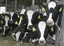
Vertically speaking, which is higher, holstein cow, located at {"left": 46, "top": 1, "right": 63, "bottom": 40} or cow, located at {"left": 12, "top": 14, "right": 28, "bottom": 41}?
holstein cow, located at {"left": 46, "top": 1, "right": 63, "bottom": 40}

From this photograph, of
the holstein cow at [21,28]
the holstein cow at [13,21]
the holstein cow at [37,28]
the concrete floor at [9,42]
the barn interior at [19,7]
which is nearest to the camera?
the holstein cow at [37,28]

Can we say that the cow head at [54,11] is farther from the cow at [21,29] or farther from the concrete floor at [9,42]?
the cow at [21,29]

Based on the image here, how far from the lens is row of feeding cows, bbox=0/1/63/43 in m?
3.78

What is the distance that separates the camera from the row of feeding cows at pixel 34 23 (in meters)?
3.78

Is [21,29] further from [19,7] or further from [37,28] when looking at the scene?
[19,7]

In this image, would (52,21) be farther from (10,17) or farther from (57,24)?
(10,17)

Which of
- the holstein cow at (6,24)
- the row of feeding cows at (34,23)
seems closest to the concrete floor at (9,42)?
the row of feeding cows at (34,23)

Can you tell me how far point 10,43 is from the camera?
434 centimetres

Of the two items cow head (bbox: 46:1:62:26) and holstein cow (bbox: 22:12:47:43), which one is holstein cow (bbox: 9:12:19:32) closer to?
holstein cow (bbox: 22:12:47:43)

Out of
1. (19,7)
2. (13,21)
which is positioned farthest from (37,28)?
(19,7)

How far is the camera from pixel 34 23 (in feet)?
14.0

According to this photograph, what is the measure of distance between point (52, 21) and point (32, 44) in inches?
26.7

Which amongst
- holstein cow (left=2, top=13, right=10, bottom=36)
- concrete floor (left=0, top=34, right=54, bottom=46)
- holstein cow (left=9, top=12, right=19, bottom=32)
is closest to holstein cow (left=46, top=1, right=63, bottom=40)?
concrete floor (left=0, top=34, right=54, bottom=46)

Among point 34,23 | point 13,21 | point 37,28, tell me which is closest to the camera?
point 37,28
